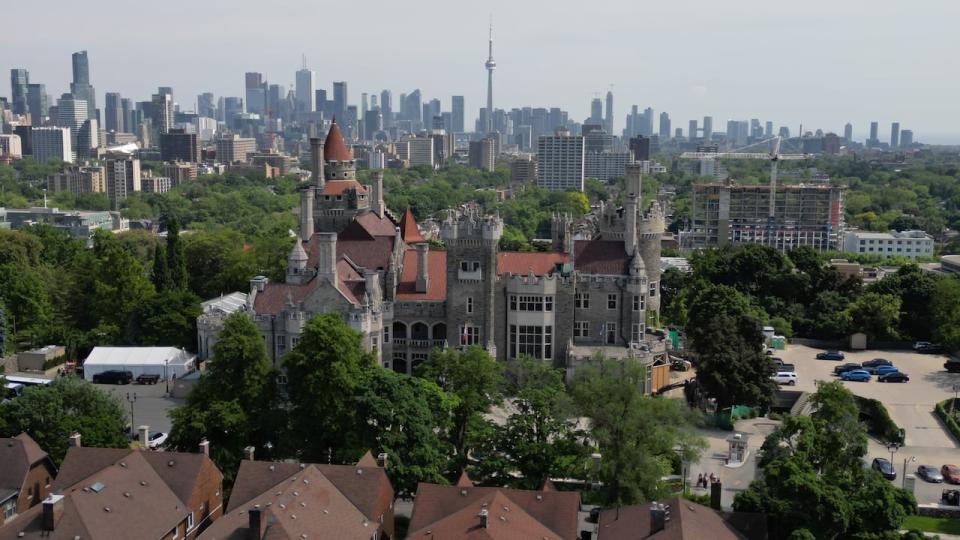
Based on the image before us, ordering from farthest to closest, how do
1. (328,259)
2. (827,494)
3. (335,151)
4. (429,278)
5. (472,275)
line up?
(335,151) → (429,278) → (472,275) → (328,259) → (827,494)

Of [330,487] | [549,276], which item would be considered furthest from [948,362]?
[330,487]

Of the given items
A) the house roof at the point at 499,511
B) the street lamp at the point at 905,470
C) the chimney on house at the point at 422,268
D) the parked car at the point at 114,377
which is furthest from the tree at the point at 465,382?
the parked car at the point at 114,377

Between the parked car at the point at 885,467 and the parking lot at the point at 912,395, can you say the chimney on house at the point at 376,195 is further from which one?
the parked car at the point at 885,467

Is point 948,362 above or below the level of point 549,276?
below

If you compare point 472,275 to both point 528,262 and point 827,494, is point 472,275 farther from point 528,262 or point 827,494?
point 827,494

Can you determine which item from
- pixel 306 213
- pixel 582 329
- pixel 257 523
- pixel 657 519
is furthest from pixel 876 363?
pixel 257 523

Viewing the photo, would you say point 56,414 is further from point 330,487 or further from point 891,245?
point 891,245
